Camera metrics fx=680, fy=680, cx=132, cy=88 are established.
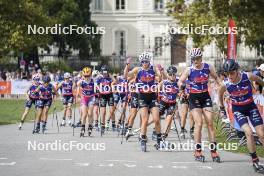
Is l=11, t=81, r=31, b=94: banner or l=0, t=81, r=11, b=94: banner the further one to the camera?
l=11, t=81, r=31, b=94: banner

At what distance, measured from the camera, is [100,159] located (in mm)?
15750

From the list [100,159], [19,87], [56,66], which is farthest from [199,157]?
[56,66]

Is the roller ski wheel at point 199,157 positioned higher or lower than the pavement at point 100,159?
higher

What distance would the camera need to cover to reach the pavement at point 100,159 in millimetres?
13734

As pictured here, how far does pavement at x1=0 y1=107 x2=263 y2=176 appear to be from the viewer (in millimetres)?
13734

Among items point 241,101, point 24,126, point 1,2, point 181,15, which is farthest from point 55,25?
point 241,101

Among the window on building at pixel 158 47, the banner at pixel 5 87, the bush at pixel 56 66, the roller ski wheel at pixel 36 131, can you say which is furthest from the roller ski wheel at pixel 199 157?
the window on building at pixel 158 47

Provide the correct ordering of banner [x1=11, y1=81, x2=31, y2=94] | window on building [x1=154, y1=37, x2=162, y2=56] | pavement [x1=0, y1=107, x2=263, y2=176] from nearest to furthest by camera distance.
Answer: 1. pavement [x1=0, y1=107, x2=263, y2=176]
2. banner [x1=11, y1=81, x2=31, y2=94]
3. window on building [x1=154, y1=37, x2=162, y2=56]

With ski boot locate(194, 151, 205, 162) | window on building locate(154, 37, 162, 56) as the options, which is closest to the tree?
ski boot locate(194, 151, 205, 162)

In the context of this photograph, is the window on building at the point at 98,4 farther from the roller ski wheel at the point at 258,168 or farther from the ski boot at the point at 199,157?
the roller ski wheel at the point at 258,168

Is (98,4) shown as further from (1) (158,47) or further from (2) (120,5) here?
(1) (158,47)

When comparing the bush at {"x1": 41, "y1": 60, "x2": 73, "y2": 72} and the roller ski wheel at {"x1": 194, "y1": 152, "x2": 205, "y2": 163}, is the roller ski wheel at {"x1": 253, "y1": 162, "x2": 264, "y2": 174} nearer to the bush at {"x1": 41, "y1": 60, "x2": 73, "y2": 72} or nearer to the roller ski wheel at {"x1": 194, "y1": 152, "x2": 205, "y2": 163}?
the roller ski wheel at {"x1": 194, "y1": 152, "x2": 205, "y2": 163}

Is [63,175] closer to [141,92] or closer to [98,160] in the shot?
[98,160]

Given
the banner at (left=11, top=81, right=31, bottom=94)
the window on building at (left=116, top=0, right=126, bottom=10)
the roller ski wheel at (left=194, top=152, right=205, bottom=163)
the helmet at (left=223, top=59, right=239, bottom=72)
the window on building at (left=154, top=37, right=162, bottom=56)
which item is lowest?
the roller ski wheel at (left=194, top=152, right=205, bottom=163)
